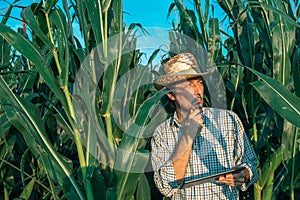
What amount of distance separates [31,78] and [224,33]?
3.60 feet

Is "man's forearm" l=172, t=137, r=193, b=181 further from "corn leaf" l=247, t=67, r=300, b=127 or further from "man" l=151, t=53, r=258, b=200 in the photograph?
"corn leaf" l=247, t=67, r=300, b=127

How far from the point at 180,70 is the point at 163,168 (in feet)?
1.09

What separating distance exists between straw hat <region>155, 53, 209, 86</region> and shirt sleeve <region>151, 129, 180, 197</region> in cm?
22

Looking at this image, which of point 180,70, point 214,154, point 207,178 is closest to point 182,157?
point 207,178

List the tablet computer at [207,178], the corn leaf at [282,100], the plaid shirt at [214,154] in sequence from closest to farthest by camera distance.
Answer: the corn leaf at [282,100] < the tablet computer at [207,178] < the plaid shirt at [214,154]

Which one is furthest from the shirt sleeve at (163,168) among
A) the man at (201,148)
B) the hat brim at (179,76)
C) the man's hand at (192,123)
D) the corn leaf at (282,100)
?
the corn leaf at (282,100)

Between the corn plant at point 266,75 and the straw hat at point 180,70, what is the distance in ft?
0.36

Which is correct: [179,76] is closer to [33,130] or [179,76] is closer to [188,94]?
[188,94]

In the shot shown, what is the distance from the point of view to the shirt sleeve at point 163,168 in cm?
138

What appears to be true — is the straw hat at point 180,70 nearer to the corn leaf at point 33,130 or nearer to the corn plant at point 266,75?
the corn plant at point 266,75

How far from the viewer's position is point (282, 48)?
1.54 metres

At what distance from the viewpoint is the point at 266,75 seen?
5.66 ft

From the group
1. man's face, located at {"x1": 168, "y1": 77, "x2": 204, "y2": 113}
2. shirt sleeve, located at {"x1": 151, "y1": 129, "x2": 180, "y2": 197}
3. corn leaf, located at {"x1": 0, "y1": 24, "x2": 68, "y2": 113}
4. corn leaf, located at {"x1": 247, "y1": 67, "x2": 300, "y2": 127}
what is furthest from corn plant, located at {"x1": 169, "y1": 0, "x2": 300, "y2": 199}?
corn leaf, located at {"x1": 0, "y1": 24, "x2": 68, "y2": 113}

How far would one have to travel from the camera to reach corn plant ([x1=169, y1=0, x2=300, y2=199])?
47.1 inches
